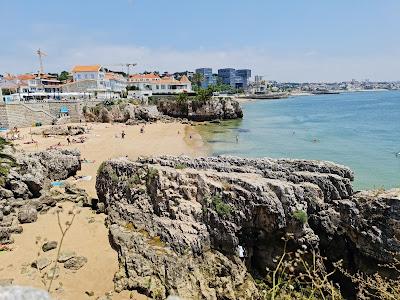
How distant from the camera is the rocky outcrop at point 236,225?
570 inches

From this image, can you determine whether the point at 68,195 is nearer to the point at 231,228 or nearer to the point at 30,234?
the point at 30,234

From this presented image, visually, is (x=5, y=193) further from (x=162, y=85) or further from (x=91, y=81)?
(x=162, y=85)

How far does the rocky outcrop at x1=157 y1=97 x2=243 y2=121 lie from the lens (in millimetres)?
76312

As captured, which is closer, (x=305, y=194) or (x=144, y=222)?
(x=305, y=194)

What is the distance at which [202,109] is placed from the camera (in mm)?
76438

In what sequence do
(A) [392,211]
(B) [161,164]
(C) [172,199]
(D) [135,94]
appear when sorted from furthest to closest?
(D) [135,94], (B) [161,164], (C) [172,199], (A) [392,211]

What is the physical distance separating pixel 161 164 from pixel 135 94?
70600mm

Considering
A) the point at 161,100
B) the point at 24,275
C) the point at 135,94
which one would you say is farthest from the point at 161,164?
the point at 135,94

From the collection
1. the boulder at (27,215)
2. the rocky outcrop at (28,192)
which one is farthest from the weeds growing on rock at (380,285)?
the boulder at (27,215)

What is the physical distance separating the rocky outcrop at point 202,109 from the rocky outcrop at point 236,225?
192ft

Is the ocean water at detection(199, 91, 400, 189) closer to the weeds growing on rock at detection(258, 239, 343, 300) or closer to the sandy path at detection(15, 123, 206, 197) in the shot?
the sandy path at detection(15, 123, 206, 197)

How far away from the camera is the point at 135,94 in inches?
3442

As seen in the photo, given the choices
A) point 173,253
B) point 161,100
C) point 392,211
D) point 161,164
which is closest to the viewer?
point 392,211

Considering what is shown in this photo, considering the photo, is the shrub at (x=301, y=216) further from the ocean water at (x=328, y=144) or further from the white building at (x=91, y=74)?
the white building at (x=91, y=74)
